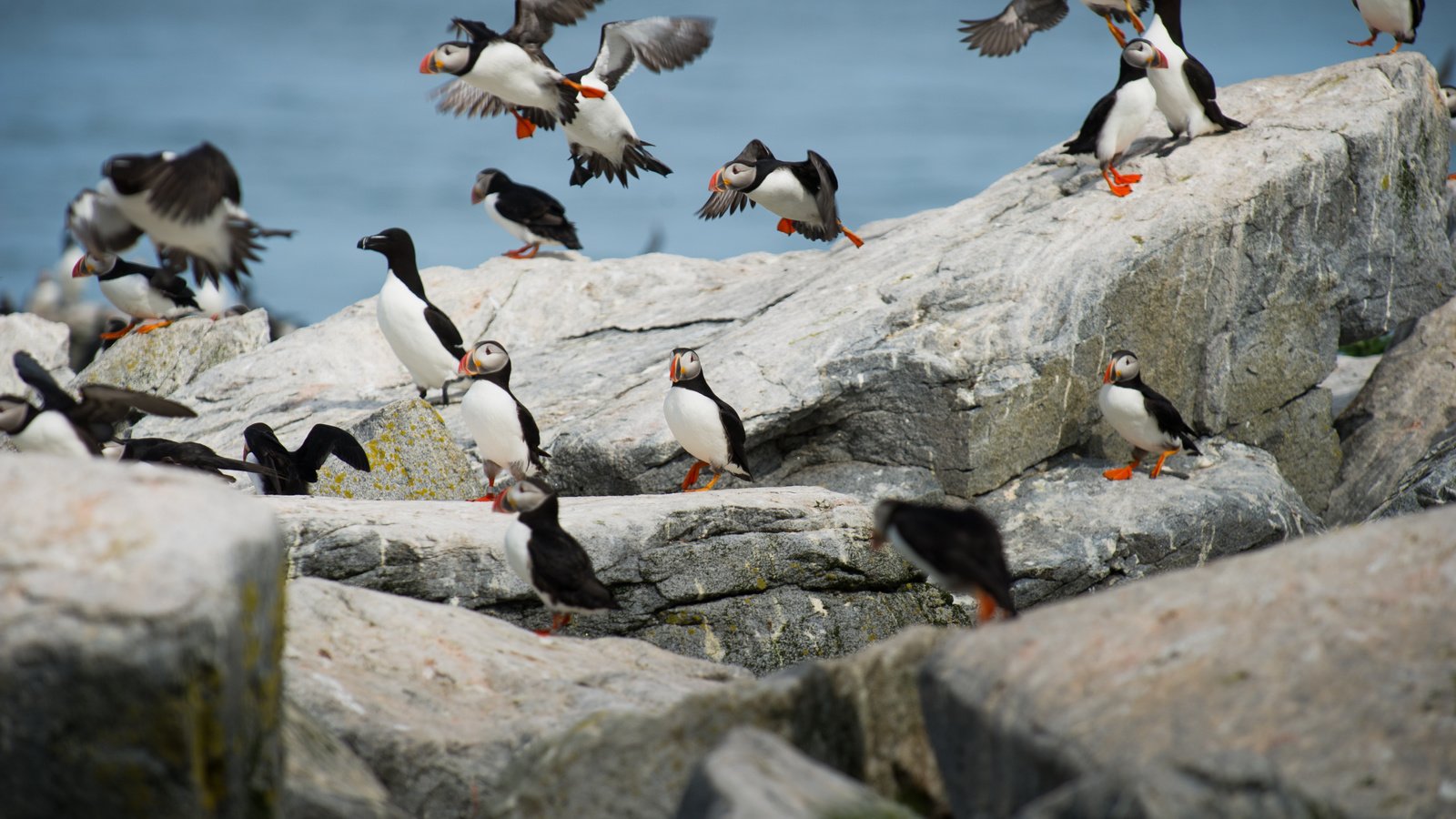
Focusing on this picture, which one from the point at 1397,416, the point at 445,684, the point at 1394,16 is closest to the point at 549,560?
the point at 445,684

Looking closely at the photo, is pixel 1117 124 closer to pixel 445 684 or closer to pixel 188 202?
pixel 188 202

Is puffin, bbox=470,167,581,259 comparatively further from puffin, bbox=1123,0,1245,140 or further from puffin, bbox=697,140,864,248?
puffin, bbox=1123,0,1245,140

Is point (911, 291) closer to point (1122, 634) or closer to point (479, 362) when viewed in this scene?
point (479, 362)

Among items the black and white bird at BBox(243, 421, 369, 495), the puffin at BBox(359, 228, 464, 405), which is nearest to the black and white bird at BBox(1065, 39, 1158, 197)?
the puffin at BBox(359, 228, 464, 405)

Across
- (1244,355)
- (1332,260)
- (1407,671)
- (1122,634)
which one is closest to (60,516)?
(1122,634)

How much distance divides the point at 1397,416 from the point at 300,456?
742 centimetres

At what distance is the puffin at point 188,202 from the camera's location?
545 centimetres

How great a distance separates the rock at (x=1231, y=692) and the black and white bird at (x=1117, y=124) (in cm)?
569

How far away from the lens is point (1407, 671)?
2.99 meters

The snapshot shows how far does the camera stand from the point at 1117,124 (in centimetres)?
876

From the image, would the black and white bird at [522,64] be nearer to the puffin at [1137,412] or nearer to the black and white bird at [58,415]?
the black and white bird at [58,415]

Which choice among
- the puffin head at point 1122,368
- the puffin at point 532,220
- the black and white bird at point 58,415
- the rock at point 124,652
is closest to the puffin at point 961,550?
the rock at point 124,652

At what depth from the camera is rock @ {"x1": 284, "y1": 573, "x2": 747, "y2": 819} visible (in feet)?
13.1

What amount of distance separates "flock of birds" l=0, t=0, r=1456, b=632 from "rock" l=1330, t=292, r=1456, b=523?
1671 mm
